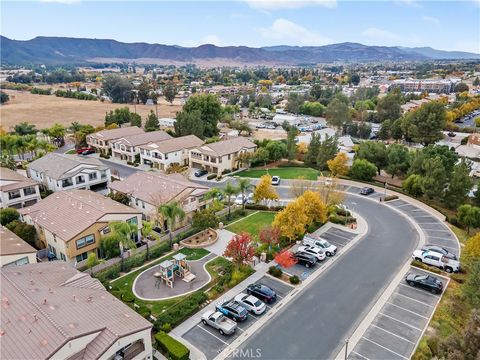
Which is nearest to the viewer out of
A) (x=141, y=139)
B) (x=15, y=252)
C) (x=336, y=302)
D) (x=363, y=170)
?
(x=336, y=302)

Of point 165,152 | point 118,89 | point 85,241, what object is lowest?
point 85,241

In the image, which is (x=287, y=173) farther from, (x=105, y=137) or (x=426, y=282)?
(x=105, y=137)

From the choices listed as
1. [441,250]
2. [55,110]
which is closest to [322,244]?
[441,250]

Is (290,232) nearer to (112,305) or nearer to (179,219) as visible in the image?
(179,219)

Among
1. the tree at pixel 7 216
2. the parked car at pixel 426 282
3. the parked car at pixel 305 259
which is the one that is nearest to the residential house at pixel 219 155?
the parked car at pixel 305 259

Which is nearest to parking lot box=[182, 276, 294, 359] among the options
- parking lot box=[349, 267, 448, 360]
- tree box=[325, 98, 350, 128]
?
parking lot box=[349, 267, 448, 360]

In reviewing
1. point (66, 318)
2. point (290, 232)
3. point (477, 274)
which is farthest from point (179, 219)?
point (477, 274)

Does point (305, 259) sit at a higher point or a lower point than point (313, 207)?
lower
